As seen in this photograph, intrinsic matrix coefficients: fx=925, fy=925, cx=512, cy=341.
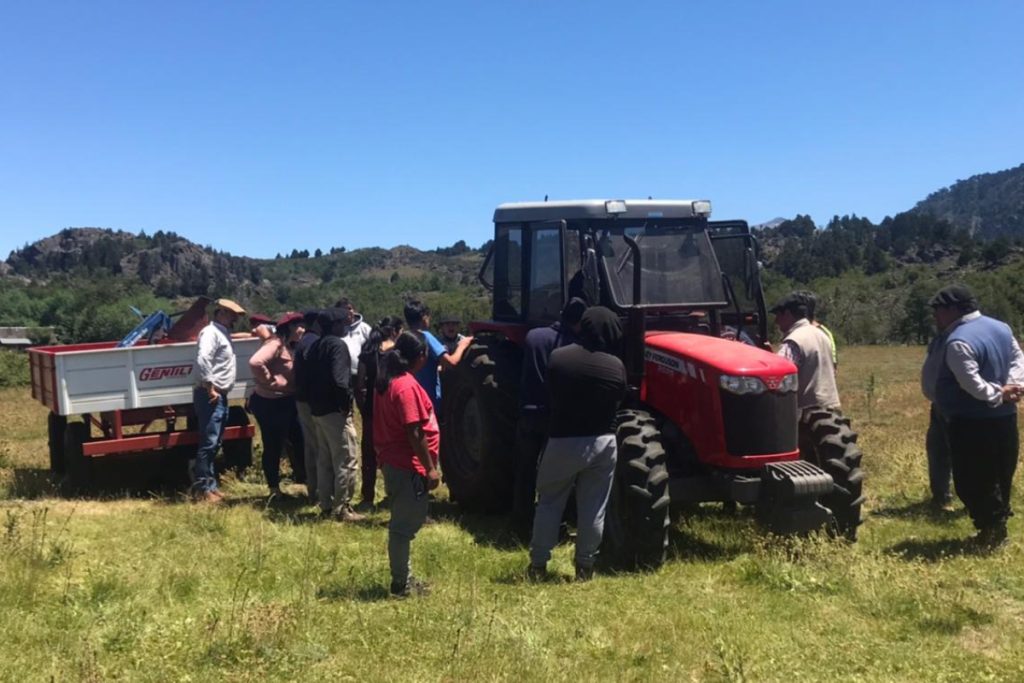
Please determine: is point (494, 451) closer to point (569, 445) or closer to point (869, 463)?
point (569, 445)

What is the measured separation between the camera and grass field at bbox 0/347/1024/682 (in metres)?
4.18

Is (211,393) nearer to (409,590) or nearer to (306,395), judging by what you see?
(306,395)

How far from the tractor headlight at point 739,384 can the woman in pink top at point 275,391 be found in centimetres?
411

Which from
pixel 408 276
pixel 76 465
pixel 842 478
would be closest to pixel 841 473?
pixel 842 478

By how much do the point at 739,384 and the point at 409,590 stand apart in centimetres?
238

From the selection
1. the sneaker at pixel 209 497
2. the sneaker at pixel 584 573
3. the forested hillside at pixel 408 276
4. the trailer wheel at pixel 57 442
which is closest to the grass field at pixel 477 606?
the sneaker at pixel 584 573

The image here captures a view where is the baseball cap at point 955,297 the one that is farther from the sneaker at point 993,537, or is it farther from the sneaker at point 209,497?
the sneaker at point 209,497

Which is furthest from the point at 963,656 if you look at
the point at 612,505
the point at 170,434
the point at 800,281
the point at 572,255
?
the point at 800,281

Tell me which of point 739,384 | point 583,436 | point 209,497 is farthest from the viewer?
point 209,497

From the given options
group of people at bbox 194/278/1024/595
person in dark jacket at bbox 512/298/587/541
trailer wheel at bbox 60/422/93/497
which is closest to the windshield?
group of people at bbox 194/278/1024/595

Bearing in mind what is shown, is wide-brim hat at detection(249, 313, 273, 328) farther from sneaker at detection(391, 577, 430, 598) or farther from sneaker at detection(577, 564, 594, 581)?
sneaker at detection(577, 564, 594, 581)

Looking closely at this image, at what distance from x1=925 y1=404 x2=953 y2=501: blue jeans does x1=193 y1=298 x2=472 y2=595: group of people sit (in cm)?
402

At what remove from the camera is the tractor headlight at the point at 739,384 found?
580cm

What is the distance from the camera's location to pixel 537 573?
5668 millimetres
